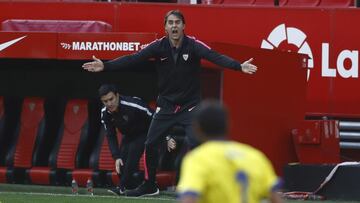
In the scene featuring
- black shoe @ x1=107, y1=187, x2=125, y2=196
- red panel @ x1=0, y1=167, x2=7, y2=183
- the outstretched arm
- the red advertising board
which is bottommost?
black shoe @ x1=107, y1=187, x2=125, y2=196

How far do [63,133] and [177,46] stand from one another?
11.8ft

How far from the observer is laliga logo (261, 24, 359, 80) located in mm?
14898

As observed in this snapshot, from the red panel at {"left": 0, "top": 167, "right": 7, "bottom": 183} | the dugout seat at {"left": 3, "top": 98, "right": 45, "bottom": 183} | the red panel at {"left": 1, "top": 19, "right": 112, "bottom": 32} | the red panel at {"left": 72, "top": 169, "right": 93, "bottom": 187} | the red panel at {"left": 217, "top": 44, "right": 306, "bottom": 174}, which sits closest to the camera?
the red panel at {"left": 217, "top": 44, "right": 306, "bottom": 174}

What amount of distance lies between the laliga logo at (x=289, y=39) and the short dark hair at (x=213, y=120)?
955 centimetres

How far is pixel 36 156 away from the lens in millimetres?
14273

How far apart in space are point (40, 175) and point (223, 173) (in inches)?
338

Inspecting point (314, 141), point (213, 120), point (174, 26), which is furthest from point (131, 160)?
point (213, 120)

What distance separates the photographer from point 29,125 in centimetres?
1456

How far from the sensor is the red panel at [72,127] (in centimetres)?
1415

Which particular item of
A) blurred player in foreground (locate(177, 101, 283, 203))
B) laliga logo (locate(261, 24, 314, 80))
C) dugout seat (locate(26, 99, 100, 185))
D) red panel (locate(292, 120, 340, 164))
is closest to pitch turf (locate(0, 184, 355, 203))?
dugout seat (locate(26, 99, 100, 185))

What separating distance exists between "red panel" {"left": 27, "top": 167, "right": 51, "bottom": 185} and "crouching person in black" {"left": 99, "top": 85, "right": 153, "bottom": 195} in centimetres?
134

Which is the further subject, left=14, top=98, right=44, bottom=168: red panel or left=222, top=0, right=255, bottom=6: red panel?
left=222, top=0, right=255, bottom=6: red panel

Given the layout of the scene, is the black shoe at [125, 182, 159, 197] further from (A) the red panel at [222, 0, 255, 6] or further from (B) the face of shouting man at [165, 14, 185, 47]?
(A) the red panel at [222, 0, 255, 6]

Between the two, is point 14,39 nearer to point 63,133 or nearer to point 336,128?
point 63,133
